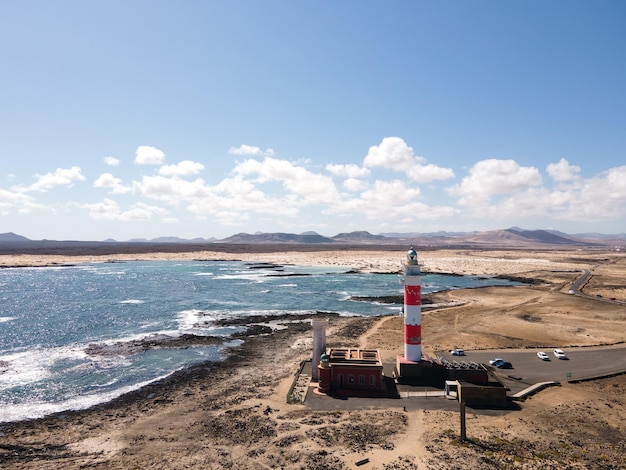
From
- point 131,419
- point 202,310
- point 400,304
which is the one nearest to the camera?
point 131,419

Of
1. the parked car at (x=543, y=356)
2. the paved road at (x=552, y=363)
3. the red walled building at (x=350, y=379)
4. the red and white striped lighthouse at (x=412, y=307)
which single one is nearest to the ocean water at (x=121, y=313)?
the red walled building at (x=350, y=379)

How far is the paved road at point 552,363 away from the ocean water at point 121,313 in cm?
2934

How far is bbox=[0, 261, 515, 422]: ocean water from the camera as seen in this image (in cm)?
4025

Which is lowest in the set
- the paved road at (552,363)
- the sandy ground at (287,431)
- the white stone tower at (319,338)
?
the sandy ground at (287,431)

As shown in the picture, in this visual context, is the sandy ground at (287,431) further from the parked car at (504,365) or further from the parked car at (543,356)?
the parked car at (543,356)

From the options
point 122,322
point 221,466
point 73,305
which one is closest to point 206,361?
point 221,466

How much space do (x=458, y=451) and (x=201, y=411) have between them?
63.8 ft

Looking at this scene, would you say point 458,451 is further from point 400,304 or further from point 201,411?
point 400,304

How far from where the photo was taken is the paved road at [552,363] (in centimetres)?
3766

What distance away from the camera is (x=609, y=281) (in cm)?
10950

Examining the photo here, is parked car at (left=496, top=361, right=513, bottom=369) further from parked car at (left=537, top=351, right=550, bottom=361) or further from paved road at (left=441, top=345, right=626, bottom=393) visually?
parked car at (left=537, top=351, right=550, bottom=361)

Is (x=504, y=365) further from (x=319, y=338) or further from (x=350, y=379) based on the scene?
(x=319, y=338)

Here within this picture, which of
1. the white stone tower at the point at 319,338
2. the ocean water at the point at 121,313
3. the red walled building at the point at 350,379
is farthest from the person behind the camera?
the ocean water at the point at 121,313

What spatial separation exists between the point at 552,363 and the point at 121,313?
6668 centimetres
